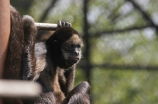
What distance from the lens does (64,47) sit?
5152 mm

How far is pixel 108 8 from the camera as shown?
9.34m

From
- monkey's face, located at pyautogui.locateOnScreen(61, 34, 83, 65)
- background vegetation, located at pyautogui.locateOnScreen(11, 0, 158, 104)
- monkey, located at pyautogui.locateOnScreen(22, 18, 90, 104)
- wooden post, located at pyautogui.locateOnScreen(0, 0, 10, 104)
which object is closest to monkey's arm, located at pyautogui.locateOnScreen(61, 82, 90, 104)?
monkey, located at pyautogui.locateOnScreen(22, 18, 90, 104)

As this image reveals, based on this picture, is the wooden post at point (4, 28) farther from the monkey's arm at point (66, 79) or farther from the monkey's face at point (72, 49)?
the monkey's arm at point (66, 79)

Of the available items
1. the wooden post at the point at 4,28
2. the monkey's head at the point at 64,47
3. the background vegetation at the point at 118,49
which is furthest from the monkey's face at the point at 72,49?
the background vegetation at the point at 118,49

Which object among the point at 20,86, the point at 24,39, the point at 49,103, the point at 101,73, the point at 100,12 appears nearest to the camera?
the point at 20,86

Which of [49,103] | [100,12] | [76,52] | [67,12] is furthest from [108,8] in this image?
[49,103]

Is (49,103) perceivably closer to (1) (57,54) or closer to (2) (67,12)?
(1) (57,54)

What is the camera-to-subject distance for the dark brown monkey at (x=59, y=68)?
458 cm

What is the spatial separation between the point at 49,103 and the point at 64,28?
1.11 m

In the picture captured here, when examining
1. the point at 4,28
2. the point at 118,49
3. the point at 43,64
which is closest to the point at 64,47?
the point at 43,64

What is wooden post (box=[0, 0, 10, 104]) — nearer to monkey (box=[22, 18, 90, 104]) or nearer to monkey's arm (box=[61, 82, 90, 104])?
monkey (box=[22, 18, 90, 104])

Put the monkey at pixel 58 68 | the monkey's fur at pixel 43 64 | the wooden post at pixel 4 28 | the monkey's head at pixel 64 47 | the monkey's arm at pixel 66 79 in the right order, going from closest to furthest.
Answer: the wooden post at pixel 4 28
the monkey's fur at pixel 43 64
the monkey at pixel 58 68
the monkey's head at pixel 64 47
the monkey's arm at pixel 66 79

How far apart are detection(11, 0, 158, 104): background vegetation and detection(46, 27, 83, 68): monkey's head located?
3072 mm

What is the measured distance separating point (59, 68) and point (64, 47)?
32cm
